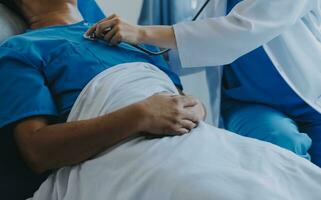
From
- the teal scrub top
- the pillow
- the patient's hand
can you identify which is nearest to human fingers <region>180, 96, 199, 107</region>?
→ the patient's hand

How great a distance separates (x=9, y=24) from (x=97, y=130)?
61cm

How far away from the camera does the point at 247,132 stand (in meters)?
1.56

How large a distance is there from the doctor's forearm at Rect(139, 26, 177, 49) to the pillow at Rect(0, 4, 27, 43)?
41cm

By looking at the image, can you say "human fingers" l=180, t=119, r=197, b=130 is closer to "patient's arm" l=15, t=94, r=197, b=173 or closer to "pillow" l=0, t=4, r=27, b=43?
"patient's arm" l=15, t=94, r=197, b=173

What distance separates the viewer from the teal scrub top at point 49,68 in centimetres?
118

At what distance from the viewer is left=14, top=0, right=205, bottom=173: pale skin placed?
1.10m

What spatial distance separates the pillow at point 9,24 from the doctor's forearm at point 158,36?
16.3 inches

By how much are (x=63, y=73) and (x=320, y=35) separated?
0.87 metres

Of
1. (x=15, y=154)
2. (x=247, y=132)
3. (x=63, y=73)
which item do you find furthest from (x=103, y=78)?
(x=247, y=132)

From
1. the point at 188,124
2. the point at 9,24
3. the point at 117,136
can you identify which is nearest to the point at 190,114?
the point at 188,124

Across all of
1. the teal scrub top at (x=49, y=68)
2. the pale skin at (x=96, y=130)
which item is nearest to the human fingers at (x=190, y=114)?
the pale skin at (x=96, y=130)

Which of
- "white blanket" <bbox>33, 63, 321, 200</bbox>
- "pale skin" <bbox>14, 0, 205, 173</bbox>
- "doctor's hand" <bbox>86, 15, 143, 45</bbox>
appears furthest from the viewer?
"doctor's hand" <bbox>86, 15, 143, 45</bbox>

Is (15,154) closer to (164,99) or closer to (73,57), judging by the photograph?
(73,57)

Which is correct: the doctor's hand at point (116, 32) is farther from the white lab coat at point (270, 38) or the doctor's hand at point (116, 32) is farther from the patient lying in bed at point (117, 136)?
the white lab coat at point (270, 38)
